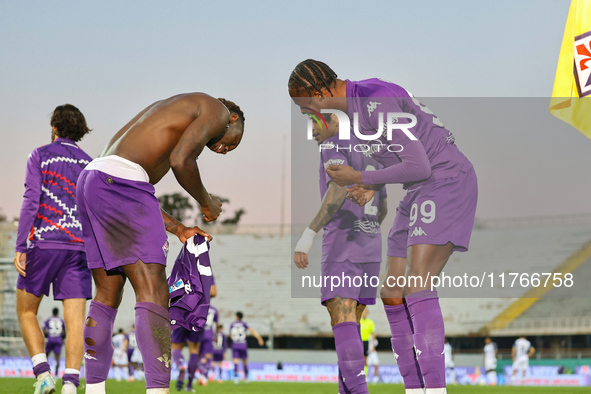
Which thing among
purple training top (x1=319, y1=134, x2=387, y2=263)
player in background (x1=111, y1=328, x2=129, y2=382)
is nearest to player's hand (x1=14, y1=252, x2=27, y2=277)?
purple training top (x1=319, y1=134, x2=387, y2=263)

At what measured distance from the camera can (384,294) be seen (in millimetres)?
4000

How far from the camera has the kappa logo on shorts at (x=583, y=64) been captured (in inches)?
202

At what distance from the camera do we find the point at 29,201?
17.3ft

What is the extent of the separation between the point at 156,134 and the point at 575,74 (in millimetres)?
3364

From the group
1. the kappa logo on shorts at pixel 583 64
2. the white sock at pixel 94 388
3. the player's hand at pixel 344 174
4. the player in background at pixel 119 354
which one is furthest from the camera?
the player in background at pixel 119 354

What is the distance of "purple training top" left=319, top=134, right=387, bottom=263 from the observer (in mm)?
4855

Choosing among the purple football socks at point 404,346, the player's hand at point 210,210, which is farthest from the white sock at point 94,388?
the purple football socks at point 404,346

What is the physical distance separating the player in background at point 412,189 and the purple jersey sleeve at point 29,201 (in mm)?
2368

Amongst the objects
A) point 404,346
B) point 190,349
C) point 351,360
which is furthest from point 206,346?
point 404,346

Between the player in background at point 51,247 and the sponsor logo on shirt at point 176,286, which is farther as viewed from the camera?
the player in background at point 51,247

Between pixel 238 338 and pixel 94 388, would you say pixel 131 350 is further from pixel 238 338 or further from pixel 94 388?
pixel 94 388

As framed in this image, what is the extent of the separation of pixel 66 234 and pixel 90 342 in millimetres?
1789

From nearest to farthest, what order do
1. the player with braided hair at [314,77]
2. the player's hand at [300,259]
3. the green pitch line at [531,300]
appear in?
the player with braided hair at [314,77] < the player's hand at [300,259] < the green pitch line at [531,300]

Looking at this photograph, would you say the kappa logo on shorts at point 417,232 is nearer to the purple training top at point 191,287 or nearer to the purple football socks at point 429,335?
the purple football socks at point 429,335
